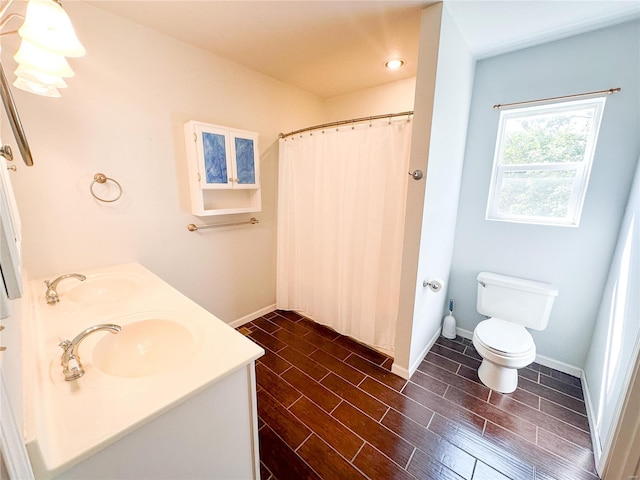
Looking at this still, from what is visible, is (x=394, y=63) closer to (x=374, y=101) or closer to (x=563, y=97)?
(x=374, y=101)

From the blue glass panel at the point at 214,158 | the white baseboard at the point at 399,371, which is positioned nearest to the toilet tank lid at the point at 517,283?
the white baseboard at the point at 399,371

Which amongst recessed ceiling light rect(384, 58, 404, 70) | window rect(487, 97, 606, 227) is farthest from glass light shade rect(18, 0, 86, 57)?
window rect(487, 97, 606, 227)

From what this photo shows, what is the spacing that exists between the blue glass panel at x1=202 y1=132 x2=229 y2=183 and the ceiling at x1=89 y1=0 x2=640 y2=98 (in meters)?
0.65

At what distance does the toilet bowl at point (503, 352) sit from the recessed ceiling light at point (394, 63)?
2131 mm

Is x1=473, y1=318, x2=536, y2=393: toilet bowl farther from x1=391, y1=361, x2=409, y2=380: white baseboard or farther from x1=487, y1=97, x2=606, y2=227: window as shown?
x1=487, y1=97, x2=606, y2=227: window

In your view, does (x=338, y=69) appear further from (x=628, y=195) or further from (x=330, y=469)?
(x=330, y=469)

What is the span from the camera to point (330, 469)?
4.19 feet

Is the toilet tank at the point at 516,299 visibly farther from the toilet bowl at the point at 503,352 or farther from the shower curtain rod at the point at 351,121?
the shower curtain rod at the point at 351,121

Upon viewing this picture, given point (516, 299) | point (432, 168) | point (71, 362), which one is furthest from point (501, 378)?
point (71, 362)

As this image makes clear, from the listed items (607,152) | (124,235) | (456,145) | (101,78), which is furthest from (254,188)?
(607,152)

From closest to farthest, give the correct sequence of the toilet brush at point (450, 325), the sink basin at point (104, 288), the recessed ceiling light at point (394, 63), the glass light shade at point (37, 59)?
1. the glass light shade at point (37, 59)
2. the sink basin at point (104, 288)
3. the recessed ceiling light at point (394, 63)
4. the toilet brush at point (450, 325)

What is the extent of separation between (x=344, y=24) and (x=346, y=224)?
1.33 meters

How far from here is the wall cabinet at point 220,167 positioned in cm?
185

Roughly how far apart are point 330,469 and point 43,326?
142 cm
